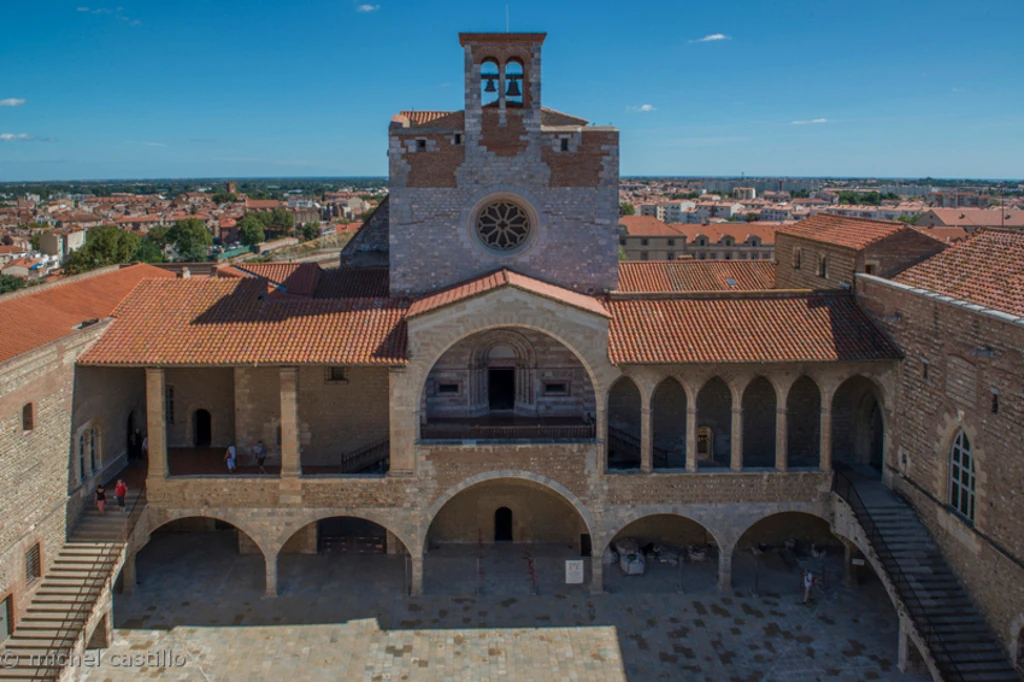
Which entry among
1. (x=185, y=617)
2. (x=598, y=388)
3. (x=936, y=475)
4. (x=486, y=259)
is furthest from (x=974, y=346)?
(x=185, y=617)

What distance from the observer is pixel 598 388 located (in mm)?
24312

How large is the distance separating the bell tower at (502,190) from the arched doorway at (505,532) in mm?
6984

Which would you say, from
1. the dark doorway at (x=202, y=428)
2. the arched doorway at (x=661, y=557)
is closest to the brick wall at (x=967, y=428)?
the arched doorway at (x=661, y=557)

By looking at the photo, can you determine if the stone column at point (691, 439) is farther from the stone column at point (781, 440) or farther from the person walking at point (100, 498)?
the person walking at point (100, 498)

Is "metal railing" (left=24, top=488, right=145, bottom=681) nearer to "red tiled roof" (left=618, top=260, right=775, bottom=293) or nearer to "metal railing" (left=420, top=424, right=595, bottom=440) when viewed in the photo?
"metal railing" (left=420, top=424, right=595, bottom=440)

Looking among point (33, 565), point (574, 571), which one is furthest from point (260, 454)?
point (574, 571)

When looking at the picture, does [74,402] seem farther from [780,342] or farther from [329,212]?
[329,212]

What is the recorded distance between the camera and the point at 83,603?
21.2 metres

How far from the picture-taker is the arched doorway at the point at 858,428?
88.4 feet

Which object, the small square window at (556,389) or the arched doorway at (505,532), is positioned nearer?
the arched doorway at (505,532)

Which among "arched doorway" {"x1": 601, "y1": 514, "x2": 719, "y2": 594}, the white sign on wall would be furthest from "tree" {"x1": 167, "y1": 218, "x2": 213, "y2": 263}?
the white sign on wall

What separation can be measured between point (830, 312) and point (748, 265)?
16263 millimetres

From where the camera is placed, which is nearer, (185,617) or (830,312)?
(185,617)

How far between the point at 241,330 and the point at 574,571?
11.9m
